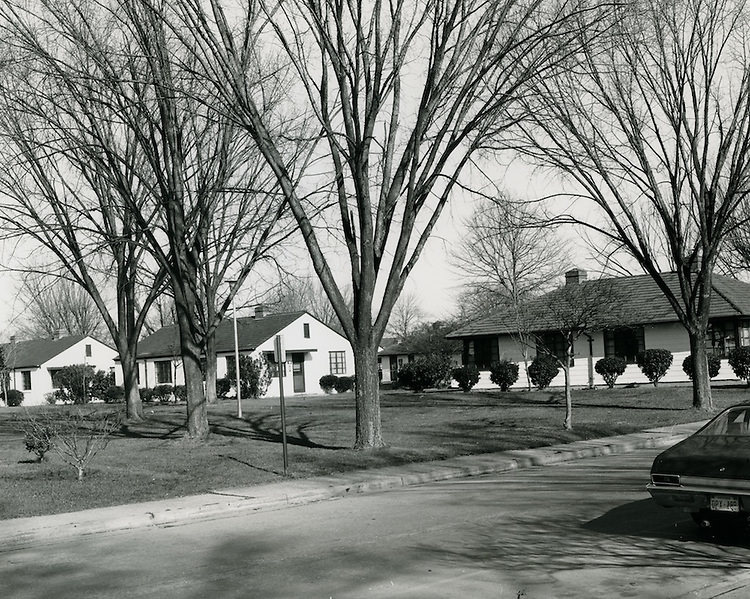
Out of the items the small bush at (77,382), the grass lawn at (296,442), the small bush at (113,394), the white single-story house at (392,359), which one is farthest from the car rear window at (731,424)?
the white single-story house at (392,359)

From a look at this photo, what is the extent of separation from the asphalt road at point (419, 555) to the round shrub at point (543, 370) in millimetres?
27161

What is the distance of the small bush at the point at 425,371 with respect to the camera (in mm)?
41062

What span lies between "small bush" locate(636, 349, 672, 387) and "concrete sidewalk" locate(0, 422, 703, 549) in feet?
65.9

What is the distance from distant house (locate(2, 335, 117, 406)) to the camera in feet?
214

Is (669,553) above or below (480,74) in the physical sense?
below

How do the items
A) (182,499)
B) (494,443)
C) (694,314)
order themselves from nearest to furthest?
(182,499)
(494,443)
(694,314)

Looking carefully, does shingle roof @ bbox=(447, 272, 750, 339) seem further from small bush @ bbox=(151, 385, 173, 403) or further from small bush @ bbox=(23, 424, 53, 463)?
small bush @ bbox=(23, 424, 53, 463)

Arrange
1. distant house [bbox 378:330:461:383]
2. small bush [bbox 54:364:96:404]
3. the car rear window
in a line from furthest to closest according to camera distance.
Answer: distant house [bbox 378:330:461:383] → small bush [bbox 54:364:96:404] → the car rear window

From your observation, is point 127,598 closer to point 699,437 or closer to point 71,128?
point 699,437

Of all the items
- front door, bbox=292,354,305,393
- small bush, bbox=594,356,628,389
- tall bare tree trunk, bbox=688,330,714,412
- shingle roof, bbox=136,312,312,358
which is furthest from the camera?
front door, bbox=292,354,305,393

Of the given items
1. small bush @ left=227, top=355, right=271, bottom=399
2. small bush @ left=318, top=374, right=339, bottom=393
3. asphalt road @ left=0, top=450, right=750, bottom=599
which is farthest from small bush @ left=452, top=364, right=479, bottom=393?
asphalt road @ left=0, top=450, right=750, bottom=599

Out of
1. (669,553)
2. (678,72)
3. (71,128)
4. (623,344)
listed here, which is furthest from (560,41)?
(623,344)

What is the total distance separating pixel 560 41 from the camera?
18.1m

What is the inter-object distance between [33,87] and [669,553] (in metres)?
16.3
